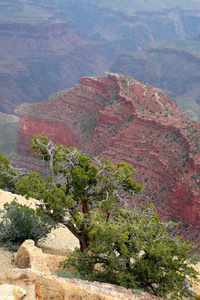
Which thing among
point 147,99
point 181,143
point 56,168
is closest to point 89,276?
point 56,168

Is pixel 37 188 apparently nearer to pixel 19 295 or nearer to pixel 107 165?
pixel 107 165

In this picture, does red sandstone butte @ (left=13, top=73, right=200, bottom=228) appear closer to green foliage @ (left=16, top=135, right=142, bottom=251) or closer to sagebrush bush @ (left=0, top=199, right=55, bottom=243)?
green foliage @ (left=16, top=135, right=142, bottom=251)

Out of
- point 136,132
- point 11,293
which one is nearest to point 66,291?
point 11,293

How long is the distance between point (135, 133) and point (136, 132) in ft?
0.63

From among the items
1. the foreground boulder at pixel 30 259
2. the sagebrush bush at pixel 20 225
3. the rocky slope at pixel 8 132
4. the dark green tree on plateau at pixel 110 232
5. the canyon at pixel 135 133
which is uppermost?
the dark green tree on plateau at pixel 110 232

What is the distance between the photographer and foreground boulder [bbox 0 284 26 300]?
9.77 metres

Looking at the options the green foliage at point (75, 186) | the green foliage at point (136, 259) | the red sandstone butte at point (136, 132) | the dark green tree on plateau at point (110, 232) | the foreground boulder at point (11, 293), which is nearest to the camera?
the foreground boulder at point (11, 293)

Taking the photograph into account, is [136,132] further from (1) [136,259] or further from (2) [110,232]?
(2) [110,232]

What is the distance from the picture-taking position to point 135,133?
40.8m

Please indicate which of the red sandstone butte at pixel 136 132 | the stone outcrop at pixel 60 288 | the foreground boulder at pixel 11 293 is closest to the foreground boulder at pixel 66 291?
the stone outcrop at pixel 60 288

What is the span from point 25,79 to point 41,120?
11983cm

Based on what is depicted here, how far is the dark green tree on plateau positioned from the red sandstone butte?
1622 centimetres

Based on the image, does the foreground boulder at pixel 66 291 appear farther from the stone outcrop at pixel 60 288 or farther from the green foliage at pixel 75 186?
the green foliage at pixel 75 186

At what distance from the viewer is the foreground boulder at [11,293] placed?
9.77 m
